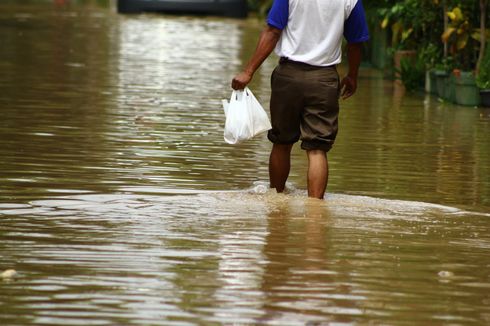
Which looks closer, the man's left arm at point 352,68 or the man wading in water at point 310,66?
the man wading in water at point 310,66

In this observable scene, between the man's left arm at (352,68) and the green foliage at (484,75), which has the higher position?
the man's left arm at (352,68)

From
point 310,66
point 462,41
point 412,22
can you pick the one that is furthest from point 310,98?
point 412,22

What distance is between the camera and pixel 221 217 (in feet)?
27.9

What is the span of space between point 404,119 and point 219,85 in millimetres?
3863

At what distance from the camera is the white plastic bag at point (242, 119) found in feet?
31.0

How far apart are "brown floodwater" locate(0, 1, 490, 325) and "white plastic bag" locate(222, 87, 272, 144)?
0.39 m

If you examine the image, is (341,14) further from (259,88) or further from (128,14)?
(128,14)

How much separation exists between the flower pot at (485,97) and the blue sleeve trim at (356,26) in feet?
22.8

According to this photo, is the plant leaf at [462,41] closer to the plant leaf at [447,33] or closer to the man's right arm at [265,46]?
the plant leaf at [447,33]

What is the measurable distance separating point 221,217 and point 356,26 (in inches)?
65.9

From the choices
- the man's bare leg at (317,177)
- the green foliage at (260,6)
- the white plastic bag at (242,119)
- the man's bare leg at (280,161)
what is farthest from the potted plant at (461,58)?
the green foliage at (260,6)

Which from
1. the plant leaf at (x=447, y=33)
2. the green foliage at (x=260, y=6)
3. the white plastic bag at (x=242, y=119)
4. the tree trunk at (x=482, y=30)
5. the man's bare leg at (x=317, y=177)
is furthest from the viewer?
the green foliage at (x=260, y=6)

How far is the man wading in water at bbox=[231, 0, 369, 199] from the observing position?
30.0ft

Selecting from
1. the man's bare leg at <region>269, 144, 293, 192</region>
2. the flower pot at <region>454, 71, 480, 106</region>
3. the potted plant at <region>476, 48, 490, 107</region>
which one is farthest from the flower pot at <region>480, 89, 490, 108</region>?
the man's bare leg at <region>269, 144, 293, 192</region>
